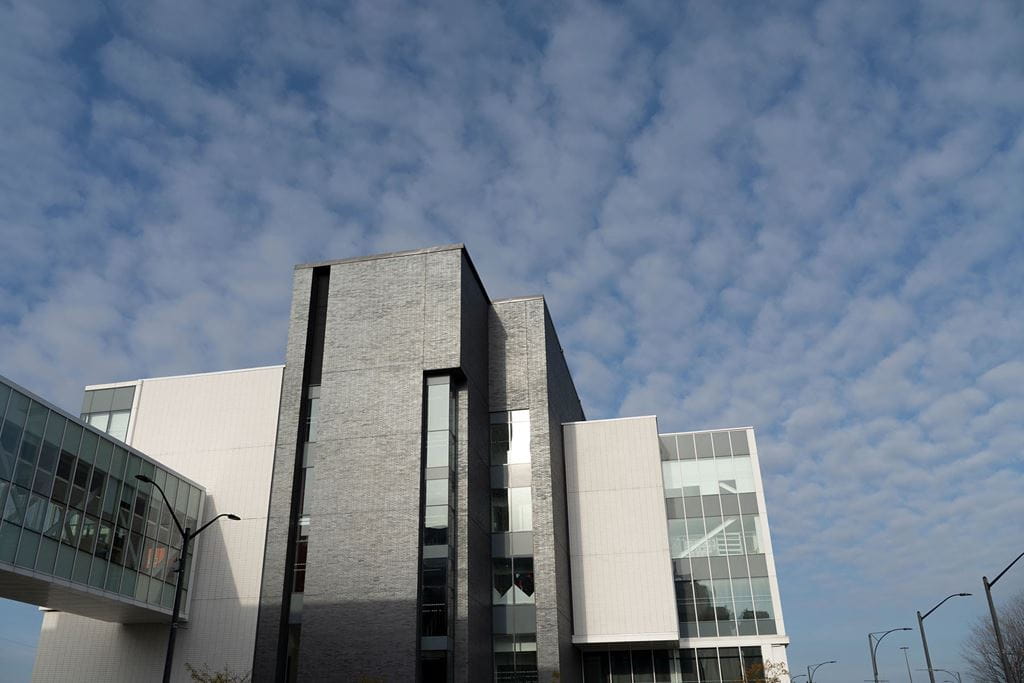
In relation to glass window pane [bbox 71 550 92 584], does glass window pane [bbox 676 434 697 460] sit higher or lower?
higher

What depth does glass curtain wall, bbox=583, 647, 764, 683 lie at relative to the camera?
38969mm

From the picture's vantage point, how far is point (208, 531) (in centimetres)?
3731

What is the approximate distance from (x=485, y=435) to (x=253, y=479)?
1080 cm

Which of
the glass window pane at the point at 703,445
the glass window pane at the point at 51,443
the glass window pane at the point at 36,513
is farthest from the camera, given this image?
the glass window pane at the point at 703,445

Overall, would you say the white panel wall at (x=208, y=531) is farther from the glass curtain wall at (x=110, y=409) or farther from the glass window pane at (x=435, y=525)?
the glass window pane at (x=435, y=525)

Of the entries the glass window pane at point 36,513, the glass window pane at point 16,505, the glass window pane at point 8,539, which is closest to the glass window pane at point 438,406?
the glass window pane at point 36,513

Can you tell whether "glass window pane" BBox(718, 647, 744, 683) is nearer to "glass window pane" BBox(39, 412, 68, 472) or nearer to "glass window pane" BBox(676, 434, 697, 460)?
"glass window pane" BBox(676, 434, 697, 460)

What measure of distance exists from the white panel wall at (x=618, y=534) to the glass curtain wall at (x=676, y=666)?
1885mm

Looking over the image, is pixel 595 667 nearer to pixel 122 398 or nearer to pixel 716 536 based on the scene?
pixel 716 536

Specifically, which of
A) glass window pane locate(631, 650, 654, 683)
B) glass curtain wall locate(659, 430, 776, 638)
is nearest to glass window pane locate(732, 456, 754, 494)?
glass curtain wall locate(659, 430, 776, 638)

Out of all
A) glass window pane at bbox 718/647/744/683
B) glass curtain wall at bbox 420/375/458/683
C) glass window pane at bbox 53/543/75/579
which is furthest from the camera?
glass window pane at bbox 718/647/744/683

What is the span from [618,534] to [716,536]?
15.6 feet

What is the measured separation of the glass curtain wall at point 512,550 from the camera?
121ft

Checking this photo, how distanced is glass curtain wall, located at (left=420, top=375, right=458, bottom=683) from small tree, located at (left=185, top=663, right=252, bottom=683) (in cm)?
736
